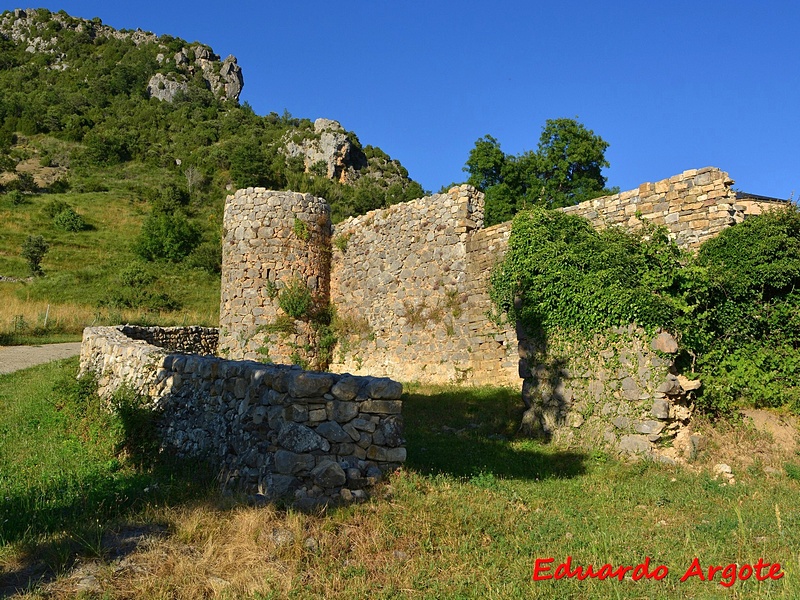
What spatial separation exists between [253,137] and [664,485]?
69.4 meters

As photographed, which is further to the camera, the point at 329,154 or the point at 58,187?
the point at 329,154

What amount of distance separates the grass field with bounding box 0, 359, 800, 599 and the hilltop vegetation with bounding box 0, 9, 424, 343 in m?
21.5

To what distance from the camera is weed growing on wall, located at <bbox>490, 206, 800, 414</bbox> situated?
7.91 m

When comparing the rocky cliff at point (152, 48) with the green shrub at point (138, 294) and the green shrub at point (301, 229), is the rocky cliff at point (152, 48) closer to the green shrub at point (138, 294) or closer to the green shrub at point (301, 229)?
the green shrub at point (138, 294)

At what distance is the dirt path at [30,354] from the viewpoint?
670 inches

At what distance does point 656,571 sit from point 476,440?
4.55 metres

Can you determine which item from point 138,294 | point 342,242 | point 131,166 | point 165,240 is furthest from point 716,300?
point 131,166

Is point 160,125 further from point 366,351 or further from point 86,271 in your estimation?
point 366,351

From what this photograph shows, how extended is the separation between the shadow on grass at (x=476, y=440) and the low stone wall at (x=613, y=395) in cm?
49

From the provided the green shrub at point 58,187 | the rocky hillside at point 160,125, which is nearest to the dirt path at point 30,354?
the rocky hillside at point 160,125

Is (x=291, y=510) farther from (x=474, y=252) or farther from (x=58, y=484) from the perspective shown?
(x=474, y=252)

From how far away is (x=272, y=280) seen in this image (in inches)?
674

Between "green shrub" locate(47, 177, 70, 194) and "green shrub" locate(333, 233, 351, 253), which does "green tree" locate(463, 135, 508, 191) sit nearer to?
"green shrub" locate(333, 233, 351, 253)

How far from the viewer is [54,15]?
105500 mm
